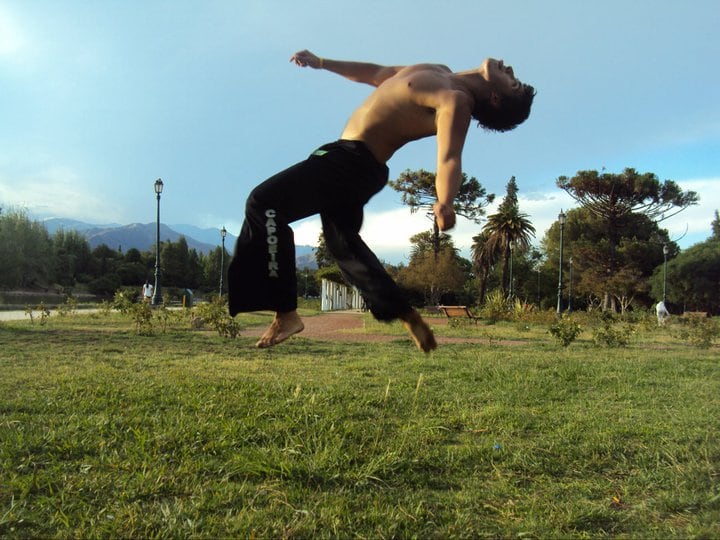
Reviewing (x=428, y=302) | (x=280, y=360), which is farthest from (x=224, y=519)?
(x=428, y=302)

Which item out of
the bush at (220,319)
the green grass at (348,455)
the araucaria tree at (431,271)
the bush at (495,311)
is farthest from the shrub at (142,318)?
the araucaria tree at (431,271)

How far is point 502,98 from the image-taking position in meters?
2.23

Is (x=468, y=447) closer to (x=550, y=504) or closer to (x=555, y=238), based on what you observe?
(x=550, y=504)

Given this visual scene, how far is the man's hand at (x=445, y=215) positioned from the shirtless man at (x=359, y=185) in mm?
131

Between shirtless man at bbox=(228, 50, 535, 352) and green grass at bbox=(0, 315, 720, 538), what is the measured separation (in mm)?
846

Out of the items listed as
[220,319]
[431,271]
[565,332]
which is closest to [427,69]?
[220,319]

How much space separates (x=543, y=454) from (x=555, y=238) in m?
53.2

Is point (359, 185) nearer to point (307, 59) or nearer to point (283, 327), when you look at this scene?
point (283, 327)

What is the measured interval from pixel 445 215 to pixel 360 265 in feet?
1.63

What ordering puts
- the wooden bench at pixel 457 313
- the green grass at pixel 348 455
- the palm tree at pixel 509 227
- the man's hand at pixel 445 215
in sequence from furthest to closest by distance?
1. the palm tree at pixel 509 227
2. the wooden bench at pixel 457 313
3. the green grass at pixel 348 455
4. the man's hand at pixel 445 215

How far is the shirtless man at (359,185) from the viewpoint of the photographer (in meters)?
2.09

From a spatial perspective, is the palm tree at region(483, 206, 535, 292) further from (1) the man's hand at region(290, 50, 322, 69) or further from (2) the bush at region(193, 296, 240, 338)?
(1) the man's hand at region(290, 50, 322, 69)

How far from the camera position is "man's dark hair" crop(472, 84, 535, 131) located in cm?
224

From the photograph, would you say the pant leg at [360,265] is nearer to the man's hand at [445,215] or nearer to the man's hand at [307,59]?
the man's hand at [445,215]
